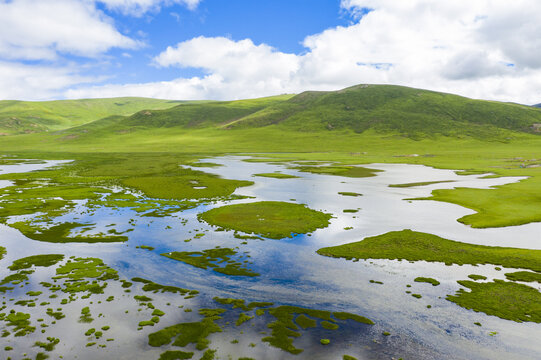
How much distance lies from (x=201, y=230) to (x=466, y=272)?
100ft

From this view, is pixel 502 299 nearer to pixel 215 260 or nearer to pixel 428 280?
pixel 428 280

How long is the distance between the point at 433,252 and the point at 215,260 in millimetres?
23581

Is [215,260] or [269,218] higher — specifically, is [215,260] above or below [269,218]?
below

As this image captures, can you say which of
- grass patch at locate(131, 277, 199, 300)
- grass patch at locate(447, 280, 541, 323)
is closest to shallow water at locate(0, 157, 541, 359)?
grass patch at locate(131, 277, 199, 300)

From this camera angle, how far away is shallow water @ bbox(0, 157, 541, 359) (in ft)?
62.4

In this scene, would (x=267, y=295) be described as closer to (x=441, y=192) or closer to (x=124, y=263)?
(x=124, y=263)

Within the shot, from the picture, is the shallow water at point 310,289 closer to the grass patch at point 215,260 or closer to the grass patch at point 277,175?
the grass patch at point 215,260

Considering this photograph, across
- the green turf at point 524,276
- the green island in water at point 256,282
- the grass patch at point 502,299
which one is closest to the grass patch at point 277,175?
the green island in water at point 256,282

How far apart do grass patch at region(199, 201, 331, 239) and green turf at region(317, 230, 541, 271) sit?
8114 millimetres

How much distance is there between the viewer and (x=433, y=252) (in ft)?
111

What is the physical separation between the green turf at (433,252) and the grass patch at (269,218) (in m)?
8.11

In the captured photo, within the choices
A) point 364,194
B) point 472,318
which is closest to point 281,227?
point 472,318

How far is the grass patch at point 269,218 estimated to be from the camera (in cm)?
4200

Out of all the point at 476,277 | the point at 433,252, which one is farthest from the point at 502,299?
the point at 433,252
